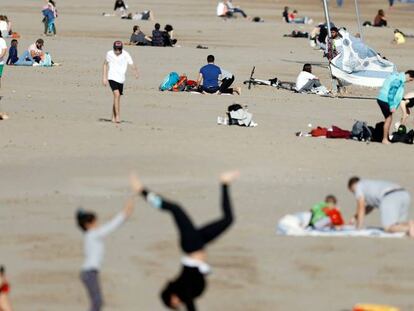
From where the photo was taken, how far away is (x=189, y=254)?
33.2 ft

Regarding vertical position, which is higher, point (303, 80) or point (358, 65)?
point (358, 65)

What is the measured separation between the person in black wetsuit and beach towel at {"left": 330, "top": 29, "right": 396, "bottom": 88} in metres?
17.3

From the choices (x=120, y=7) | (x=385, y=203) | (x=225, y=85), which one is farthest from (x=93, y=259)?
(x=120, y=7)

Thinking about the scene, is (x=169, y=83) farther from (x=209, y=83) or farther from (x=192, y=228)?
(x=192, y=228)

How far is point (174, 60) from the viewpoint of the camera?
32.9 metres

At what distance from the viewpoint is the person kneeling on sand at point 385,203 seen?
14078mm

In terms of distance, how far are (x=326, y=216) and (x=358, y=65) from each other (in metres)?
13.2

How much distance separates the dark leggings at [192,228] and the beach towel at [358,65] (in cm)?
1724

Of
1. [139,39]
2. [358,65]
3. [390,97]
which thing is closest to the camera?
[390,97]

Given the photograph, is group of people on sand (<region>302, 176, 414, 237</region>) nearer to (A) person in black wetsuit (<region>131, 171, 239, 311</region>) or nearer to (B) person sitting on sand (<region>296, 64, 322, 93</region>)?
(A) person in black wetsuit (<region>131, 171, 239, 311</region>)

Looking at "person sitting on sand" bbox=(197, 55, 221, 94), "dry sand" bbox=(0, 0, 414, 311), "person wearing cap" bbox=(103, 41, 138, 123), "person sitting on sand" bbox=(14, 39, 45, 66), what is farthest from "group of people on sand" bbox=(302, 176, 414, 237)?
"person sitting on sand" bbox=(14, 39, 45, 66)

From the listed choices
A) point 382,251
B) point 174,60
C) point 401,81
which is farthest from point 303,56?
point 382,251

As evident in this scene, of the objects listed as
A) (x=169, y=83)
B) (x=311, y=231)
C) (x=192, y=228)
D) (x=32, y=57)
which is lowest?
(x=32, y=57)

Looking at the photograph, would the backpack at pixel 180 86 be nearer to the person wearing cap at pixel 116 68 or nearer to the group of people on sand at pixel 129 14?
the person wearing cap at pixel 116 68
